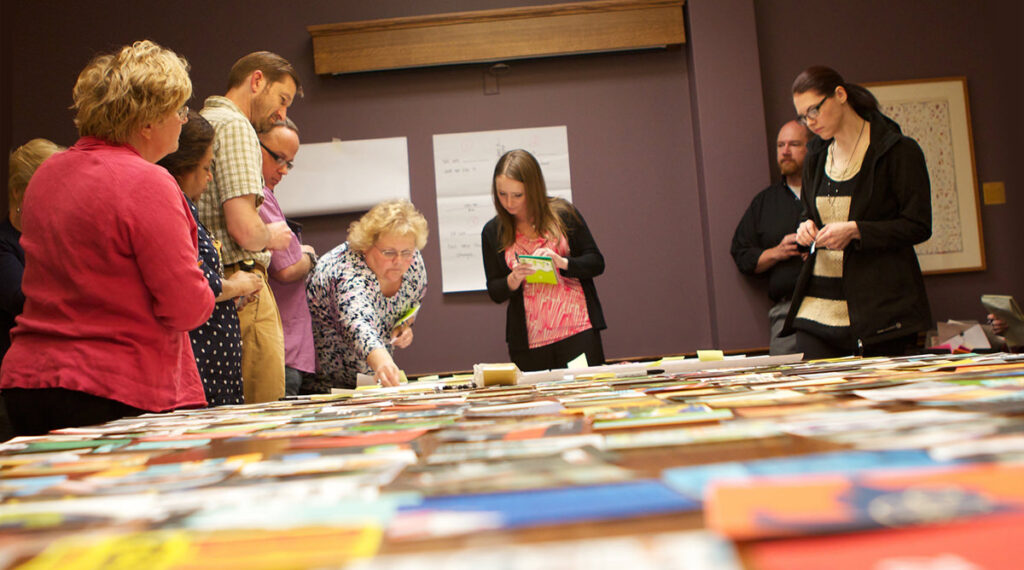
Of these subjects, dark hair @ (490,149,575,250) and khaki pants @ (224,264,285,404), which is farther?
dark hair @ (490,149,575,250)

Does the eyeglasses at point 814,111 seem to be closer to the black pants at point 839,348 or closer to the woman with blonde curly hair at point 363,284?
the black pants at point 839,348

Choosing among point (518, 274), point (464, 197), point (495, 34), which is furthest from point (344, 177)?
point (518, 274)

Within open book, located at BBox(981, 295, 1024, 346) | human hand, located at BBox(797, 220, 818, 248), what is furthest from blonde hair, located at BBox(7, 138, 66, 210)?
open book, located at BBox(981, 295, 1024, 346)

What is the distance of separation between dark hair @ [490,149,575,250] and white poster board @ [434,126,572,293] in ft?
3.82

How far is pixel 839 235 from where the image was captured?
223 centimetres

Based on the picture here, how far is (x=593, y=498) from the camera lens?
1.46ft

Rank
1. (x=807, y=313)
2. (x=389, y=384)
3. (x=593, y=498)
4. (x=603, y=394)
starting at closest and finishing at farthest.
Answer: (x=593, y=498)
(x=603, y=394)
(x=389, y=384)
(x=807, y=313)

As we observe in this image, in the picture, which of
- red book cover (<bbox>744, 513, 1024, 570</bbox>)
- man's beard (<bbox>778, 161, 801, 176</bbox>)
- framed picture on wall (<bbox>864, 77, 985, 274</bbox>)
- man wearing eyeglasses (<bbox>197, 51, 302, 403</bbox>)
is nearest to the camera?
red book cover (<bbox>744, 513, 1024, 570</bbox>)

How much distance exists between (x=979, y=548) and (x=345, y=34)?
4.35 metres

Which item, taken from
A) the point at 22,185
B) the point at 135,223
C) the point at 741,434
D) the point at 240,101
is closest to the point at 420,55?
the point at 240,101

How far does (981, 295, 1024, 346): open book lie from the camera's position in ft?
11.1

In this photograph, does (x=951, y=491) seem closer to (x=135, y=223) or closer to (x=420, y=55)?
(x=135, y=223)

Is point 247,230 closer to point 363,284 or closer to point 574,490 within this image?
point 363,284

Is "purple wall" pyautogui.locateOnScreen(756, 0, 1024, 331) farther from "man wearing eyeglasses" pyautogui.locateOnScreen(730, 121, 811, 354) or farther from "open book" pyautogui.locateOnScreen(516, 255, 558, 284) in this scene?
"open book" pyautogui.locateOnScreen(516, 255, 558, 284)
